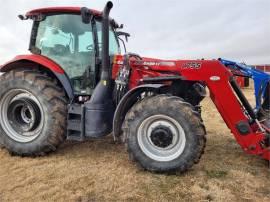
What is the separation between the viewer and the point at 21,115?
5977 mm

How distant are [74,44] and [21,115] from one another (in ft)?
5.16

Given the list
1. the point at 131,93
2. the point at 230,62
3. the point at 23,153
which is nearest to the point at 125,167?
the point at 131,93

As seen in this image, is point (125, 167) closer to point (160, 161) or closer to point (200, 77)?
point (160, 161)

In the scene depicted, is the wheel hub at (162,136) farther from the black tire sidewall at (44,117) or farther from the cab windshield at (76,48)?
the black tire sidewall at (44,117)

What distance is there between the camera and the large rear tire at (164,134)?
450 centimetres

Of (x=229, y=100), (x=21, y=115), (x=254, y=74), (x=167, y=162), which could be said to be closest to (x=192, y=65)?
(x=229, y=100)

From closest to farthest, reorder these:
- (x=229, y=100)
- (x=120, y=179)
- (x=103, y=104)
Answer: (x=120, y=179) < (x=229, y=100) < (x=103, y=104)

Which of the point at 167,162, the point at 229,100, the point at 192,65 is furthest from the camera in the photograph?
the point at 192,65

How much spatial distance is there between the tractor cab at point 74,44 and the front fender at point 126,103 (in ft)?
2.99

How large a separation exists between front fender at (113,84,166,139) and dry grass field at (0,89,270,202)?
58 centimetres

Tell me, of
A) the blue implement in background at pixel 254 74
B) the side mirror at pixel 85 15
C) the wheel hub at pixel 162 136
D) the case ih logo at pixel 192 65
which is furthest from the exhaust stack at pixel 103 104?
the blue implement in background at pixel 254 74

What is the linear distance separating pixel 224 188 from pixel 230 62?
2.31 meters

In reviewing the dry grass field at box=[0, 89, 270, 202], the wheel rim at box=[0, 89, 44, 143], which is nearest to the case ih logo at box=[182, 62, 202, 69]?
the dry grass field at box=[0, 89, 270, 202]

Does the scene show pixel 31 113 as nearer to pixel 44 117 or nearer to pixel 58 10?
pixel 44 117
